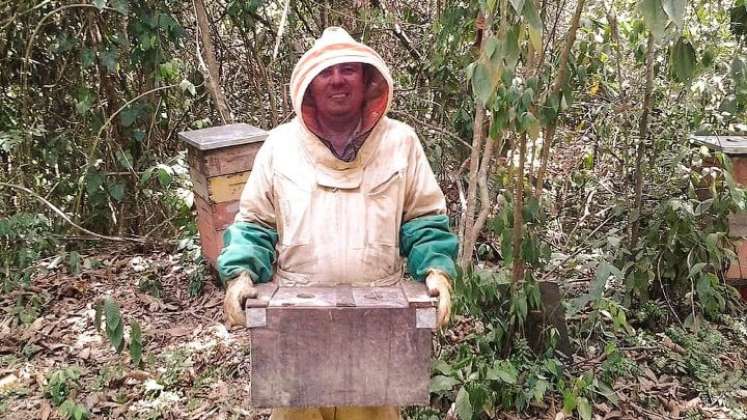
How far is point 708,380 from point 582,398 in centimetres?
78

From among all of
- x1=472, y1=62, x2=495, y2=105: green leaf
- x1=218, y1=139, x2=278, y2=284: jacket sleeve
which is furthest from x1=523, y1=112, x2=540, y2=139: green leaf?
x1=218, y1=139, x2=278, y2=284: jacket sleeve

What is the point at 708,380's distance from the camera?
10.9 ft

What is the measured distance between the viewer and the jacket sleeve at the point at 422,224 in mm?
1959

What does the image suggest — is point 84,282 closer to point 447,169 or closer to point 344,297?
point 447,169

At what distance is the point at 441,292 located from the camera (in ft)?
5.98

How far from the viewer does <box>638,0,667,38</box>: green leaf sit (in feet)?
4.34

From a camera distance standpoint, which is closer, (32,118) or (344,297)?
(344,297)

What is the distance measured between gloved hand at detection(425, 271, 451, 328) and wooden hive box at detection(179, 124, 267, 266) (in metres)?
2.09

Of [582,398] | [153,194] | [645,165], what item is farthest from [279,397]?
[153,194]

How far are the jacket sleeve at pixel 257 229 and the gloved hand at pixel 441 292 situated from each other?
0.47 m

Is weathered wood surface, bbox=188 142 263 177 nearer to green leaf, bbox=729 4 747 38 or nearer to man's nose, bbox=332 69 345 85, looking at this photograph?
man's nose, bbox=332 69 345 85

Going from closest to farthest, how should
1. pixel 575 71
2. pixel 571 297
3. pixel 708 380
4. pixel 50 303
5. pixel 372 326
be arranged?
pixel 372 326, pixel 575 71, pixel 708 380, pixel 571 297, pixel 50 303

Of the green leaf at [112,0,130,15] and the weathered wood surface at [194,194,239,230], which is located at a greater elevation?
the green leaf at [112,0,130,15]

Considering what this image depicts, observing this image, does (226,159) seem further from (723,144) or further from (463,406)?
(723,144)
